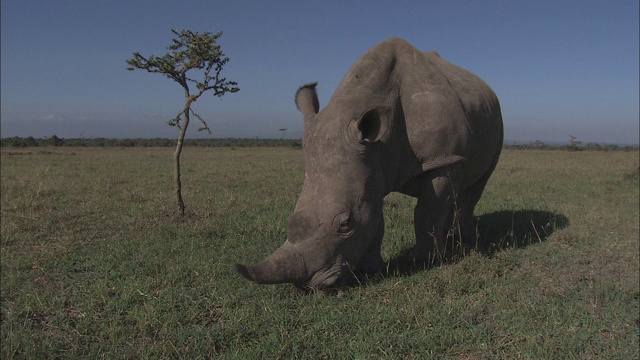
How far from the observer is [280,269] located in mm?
3539

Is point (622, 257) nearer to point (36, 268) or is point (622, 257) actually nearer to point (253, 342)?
point (253, 342)

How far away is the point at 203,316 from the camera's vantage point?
3811mm

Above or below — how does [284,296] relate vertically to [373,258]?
below

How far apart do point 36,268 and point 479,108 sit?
17.3 ft

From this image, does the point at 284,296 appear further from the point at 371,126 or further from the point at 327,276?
the point at 371,126

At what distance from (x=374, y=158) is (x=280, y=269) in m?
1.28

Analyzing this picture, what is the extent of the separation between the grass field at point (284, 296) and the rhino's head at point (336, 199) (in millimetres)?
376

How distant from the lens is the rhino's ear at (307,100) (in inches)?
181

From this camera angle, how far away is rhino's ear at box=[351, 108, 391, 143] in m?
3.86

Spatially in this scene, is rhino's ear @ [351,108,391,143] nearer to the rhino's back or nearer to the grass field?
the rhino's back

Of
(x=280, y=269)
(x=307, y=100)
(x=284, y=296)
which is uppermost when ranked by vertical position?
(x=307, y=100)

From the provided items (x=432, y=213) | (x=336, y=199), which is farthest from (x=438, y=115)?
(x=336, y=199)

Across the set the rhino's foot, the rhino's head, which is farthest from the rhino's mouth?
the rhino's foot

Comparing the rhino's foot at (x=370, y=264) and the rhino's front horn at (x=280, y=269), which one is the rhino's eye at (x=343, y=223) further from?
the rhino's foot at (x=370, y=264)
